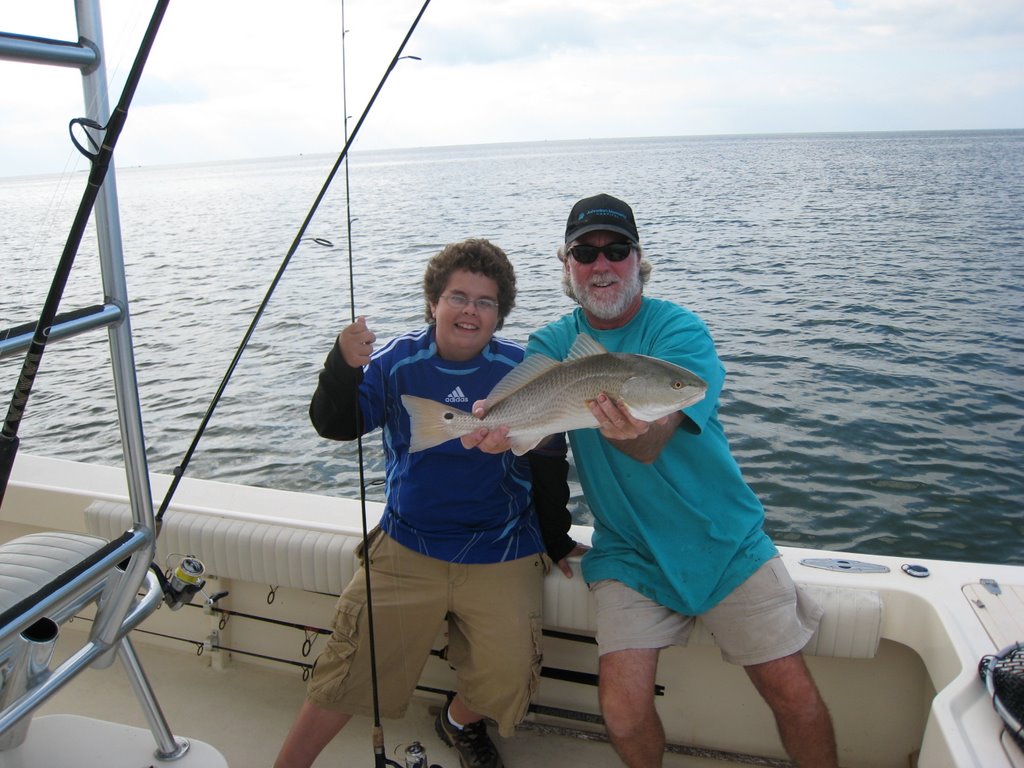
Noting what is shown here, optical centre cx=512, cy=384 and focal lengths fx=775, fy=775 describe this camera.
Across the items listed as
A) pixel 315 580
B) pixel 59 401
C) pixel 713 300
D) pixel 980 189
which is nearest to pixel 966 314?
pixel 713 300

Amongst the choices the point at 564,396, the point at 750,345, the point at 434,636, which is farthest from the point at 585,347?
the point at 750,345

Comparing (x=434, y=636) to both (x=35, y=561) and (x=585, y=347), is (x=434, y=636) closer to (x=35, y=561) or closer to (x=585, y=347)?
(x=585, y=347)

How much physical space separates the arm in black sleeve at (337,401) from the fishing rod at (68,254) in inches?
57.1

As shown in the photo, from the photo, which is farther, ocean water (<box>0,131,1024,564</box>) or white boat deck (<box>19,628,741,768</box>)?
ocean water (<box>0,131,1024,564</box>)

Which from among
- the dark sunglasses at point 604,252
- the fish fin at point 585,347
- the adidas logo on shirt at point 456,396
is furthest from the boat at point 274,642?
the dark sunglasses at point 604,252

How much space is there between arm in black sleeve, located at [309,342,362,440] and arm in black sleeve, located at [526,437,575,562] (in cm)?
75

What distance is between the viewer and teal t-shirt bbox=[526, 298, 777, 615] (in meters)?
2.91

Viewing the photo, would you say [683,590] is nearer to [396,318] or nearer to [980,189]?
[396,318]

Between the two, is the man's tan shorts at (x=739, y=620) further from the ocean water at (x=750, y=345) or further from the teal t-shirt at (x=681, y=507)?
the ocean water at (x=750, y=345)

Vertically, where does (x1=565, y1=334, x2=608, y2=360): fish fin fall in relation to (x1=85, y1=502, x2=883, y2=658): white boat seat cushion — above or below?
above

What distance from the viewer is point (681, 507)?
2.93 metres

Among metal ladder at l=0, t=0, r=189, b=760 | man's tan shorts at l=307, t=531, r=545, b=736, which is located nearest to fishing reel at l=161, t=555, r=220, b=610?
metal ladder at l=0, t=0, r=189, b=760

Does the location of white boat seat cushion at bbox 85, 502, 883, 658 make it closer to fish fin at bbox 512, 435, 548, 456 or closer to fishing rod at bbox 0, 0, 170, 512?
fish fin at bbox 512, 435, 548, 456

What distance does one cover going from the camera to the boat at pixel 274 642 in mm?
1839
